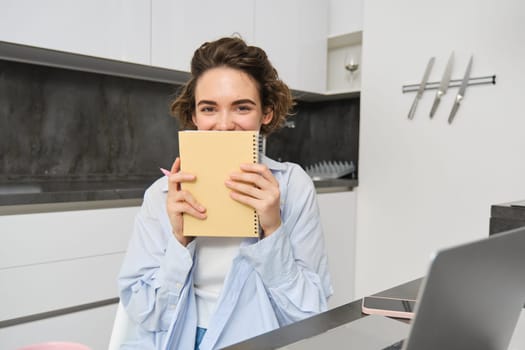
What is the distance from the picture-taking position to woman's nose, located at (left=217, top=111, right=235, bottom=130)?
83 centimetres

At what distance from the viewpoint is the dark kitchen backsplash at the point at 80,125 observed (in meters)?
1.60

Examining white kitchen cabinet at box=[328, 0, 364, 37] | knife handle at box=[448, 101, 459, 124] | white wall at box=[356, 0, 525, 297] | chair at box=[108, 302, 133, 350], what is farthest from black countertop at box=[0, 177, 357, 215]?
white kitchen cabinet at box=[328, 0, 364, 37]

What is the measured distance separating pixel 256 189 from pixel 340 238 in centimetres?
141

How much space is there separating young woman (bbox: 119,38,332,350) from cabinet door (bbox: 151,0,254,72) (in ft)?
2.51

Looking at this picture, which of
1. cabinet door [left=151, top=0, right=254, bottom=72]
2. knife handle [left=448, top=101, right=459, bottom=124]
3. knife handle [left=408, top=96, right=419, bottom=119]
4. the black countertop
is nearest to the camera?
the black countertop

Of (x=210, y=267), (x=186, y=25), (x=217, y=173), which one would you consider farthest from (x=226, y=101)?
(x=186, y=25)

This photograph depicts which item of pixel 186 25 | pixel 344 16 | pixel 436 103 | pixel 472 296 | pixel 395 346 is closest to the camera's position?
pixel 472 296

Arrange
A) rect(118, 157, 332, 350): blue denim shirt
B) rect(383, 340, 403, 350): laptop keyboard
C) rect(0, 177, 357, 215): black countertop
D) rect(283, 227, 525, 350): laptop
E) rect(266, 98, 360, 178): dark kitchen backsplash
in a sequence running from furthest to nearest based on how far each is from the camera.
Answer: rect(266, 98, 360, 178): dark kitchen backsplash → rect(0, 177, 357, 215): black countertop → rect(118, 157, 332, 350): blue denim shirt → rect(383, 340, 403, 350): laptop keyboard → rect(283, 227, 525, 350): laptop

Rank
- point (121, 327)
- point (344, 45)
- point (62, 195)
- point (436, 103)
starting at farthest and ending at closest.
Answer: point (344, 45), point (436, 103), point (62, 195), point (121, 327)

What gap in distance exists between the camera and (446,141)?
177cm

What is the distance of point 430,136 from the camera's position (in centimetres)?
181

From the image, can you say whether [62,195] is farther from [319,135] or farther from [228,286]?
[319,135]

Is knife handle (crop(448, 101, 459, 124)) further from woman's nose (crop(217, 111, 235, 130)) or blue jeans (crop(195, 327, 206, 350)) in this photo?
blue jeans (crop(195, 327, 206, 350))

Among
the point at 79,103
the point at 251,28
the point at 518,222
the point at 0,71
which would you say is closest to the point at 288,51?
the point at 251,28
